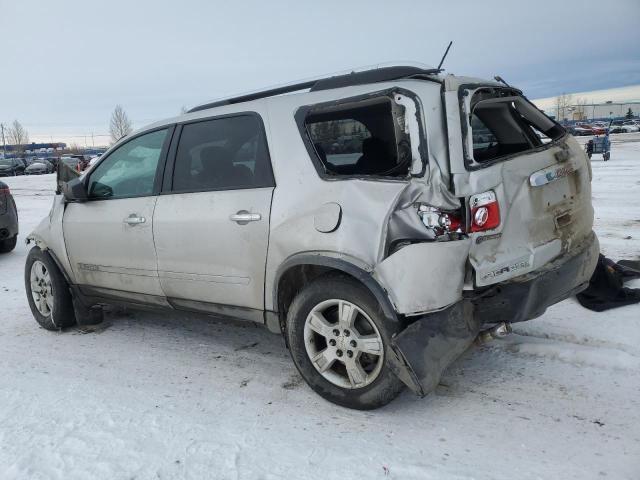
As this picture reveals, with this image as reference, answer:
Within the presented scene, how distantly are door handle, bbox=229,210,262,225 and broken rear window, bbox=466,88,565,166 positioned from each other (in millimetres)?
1491

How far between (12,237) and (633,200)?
35.9 ft

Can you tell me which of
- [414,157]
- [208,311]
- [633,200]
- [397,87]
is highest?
[397,87]

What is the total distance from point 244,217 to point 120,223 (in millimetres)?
1331

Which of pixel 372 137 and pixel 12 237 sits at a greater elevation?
pixel 372 137

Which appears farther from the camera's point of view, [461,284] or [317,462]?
[461,284]

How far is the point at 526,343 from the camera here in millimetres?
3973

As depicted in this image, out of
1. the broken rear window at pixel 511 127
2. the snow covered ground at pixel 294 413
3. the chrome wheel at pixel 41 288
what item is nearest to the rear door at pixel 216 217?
the snow covered ground at pixel 294 413

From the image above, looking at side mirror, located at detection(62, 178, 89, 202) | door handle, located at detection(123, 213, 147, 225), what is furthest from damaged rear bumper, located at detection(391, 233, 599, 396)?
side mirror, located at detection(62, 178, 89, 202)

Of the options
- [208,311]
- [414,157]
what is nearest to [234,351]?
[208,311]

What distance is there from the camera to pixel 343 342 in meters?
3.13

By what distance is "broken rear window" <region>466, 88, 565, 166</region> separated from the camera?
3.59 m

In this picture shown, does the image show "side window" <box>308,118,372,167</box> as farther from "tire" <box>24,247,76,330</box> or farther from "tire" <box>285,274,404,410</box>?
"tire" <box>24,247,76,330</box>

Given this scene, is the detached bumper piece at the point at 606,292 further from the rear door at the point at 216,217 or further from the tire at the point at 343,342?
the rear door at the point at 216,217

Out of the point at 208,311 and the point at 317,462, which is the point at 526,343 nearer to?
the point at 317,462
